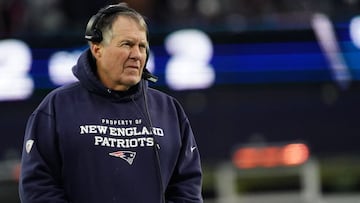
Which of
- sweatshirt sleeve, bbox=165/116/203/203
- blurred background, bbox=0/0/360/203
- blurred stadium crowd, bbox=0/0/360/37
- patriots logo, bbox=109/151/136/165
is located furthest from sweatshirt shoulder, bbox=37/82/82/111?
blurred stadium crowd, bbox=0/0/360/37

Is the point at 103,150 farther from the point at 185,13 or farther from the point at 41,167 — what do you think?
the point at 185,13

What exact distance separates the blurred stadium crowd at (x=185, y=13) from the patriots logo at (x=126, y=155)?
7391mm

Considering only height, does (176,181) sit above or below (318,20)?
below

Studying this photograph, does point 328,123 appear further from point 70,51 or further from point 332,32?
point 70,51

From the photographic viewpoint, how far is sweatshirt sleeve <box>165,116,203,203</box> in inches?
187

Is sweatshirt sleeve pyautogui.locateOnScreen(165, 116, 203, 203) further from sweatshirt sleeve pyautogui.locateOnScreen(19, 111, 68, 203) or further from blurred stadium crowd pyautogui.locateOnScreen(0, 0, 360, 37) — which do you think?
blurred stadium crowd pyautogui.locateOnScreen(0, 0, 360, 37)

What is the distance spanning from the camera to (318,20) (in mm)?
12094

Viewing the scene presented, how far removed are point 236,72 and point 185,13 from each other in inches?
35.0

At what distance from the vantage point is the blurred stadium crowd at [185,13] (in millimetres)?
12062

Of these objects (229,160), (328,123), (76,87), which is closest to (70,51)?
(229,160)

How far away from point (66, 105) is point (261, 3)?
808 cm

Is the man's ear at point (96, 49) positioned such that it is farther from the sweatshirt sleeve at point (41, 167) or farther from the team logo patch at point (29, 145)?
the team logo patch at point (29, 145)

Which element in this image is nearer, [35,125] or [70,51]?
[35,125]

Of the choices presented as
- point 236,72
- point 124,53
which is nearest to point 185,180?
point 124,53
